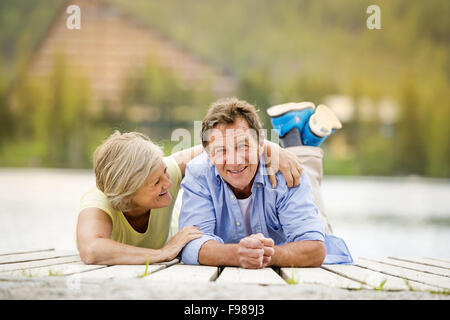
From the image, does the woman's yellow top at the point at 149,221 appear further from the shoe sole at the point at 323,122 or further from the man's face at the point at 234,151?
the shoe sole at the point at 323,122

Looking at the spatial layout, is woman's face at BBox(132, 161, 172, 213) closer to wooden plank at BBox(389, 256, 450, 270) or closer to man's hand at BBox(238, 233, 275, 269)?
man's hand at BBox(238, 233, 275, 269)

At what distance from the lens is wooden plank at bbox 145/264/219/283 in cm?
180

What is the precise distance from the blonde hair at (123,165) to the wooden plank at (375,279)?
2.81 feet

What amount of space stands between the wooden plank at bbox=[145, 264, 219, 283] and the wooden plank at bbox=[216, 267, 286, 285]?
4cm

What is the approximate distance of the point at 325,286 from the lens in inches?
67.3

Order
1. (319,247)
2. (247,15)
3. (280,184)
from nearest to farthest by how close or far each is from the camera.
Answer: (319,247), (280,184), (247,15)

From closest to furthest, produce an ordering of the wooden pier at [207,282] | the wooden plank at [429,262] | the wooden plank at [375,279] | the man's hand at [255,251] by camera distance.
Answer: the wooden pier at [207,282] < the wooden plank at [375,279] < the man's hand at [255,251] < the wooden plank at [429,262]

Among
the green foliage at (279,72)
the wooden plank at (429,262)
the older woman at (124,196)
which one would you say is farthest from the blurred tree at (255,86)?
the older woman at (124,196)

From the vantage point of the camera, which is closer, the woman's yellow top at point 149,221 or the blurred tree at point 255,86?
the woman's yellow top at point 149,221

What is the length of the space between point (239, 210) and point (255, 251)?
357 millimetres

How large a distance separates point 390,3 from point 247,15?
18.5 feet

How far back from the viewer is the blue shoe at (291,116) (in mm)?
3332
